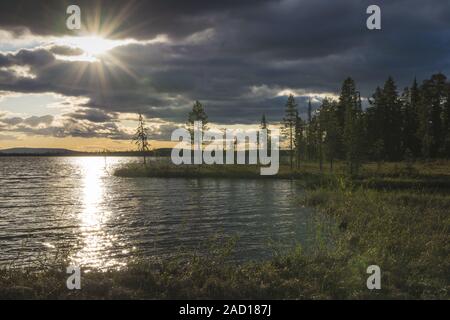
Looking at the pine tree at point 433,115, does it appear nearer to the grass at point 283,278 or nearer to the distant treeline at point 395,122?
the distant treeline at point 395,122

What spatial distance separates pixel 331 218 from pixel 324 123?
55.0m

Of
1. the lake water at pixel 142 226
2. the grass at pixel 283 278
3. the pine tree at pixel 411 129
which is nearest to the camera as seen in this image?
the grass at pixel 283 278

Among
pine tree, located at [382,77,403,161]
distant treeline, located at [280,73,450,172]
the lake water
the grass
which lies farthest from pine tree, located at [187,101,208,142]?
the grass

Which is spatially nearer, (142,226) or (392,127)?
(142,226)

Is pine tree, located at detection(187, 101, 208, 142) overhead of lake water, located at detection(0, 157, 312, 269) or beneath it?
overhead

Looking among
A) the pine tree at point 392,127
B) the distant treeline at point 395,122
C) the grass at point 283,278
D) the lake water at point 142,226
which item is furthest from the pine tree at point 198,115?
the grass at point 283,278

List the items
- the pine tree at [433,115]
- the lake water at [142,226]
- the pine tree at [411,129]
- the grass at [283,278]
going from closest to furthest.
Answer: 1. the grass at [283,278]
2. the lake water at [142,226]
3. the pine tree at [433,115]
4. the pine tree at [411,129]

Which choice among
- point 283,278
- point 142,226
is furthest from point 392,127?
point 283,278

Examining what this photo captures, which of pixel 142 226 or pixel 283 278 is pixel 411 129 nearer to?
pixel 142 226

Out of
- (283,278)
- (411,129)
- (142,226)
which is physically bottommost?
→ (142,226)

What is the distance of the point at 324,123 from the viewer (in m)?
77.9

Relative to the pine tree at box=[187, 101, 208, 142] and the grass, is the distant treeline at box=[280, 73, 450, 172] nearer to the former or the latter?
the pine tree at box=[187, 101, 208, 142]
